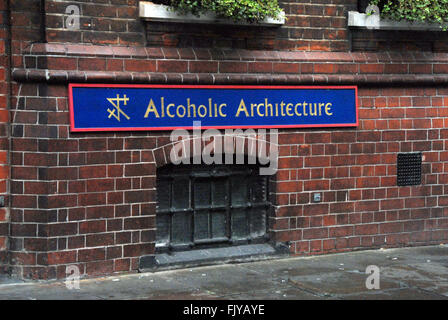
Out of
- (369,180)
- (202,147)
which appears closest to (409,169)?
(369,180)

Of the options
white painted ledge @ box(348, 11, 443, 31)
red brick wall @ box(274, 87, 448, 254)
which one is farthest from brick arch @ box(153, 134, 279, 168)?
white painted ledge @ box(348, 11, 443, 31)

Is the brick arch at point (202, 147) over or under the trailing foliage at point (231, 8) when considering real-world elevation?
under

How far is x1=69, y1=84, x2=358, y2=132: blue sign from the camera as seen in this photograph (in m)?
8.83

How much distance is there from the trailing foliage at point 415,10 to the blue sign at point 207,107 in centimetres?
116

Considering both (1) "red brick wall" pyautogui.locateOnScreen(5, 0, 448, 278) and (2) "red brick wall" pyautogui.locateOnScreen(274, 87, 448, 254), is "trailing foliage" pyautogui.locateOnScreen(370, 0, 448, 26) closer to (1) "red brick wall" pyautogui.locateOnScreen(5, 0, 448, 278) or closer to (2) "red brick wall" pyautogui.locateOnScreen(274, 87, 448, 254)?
(1) "red brick wall" pyautogui.locateOnScreen(5, 0, 448, 278)

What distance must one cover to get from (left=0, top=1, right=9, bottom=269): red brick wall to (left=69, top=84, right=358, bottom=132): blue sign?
2.41 ft

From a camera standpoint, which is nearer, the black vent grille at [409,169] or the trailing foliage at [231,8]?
the trailing foliage at [231,8]

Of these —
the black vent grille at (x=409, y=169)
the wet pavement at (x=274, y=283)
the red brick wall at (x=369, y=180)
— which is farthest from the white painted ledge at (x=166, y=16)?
the black vent grille at (x=409, y=169)

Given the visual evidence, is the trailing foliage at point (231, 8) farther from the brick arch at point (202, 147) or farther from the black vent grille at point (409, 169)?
the black vent grille at point (409, 169)

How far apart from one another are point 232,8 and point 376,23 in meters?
2.44

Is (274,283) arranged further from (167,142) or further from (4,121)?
(4,121)

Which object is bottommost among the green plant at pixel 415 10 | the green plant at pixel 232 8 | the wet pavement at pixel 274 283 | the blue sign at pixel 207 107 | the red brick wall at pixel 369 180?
the wet pavement at pixel 274 283

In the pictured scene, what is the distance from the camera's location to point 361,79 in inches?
414

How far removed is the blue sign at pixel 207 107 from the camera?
8.83 meters
